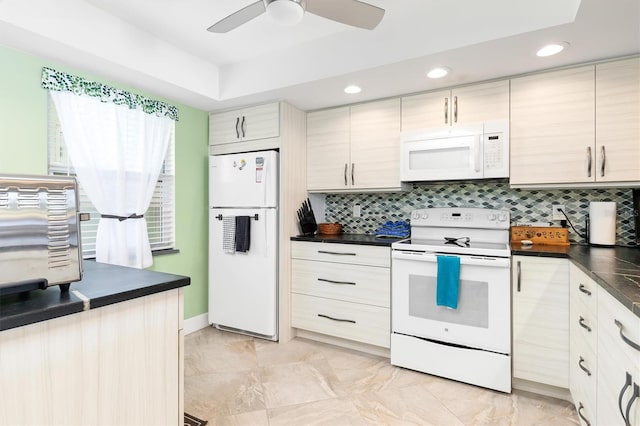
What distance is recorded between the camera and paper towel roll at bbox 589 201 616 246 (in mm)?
2236

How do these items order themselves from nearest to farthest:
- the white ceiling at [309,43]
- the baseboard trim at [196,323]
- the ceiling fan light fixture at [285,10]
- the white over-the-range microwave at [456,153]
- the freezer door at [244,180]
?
the ceiling fan light fixture at [285,10]
the white ceiling at [309,43]
the white over-the-range microwave at [456,153]
the freezer door at [244,180]
the baseboard trim at [196,323]

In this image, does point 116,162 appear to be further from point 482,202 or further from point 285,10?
point 482,202

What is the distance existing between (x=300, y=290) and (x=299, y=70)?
6.16 feet

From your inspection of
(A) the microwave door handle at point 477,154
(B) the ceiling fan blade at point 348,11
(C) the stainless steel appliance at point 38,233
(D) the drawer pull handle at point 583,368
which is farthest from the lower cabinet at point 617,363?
(C) the stainless steel appliance at point 38,233

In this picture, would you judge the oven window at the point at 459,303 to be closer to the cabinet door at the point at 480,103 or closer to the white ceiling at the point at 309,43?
the cabinet door at the point at 480,103

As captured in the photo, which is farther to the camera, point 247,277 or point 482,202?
point 247,277

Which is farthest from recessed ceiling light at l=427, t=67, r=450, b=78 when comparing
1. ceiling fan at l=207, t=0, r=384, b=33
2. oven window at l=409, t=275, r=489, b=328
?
oven window at l=409, t=275, r=489, b=328

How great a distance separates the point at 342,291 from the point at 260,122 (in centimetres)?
170

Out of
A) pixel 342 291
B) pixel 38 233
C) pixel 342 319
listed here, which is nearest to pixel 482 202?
pixel 342 291

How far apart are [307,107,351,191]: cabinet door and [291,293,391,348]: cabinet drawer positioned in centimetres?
106

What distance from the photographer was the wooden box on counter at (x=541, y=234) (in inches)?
96.0

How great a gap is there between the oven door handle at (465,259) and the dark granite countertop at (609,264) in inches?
4.0

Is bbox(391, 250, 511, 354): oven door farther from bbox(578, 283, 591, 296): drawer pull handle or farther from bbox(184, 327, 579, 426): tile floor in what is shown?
bbox(578, 283, 591, 296): drawer pull handle

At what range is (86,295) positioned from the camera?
1.11 meters
